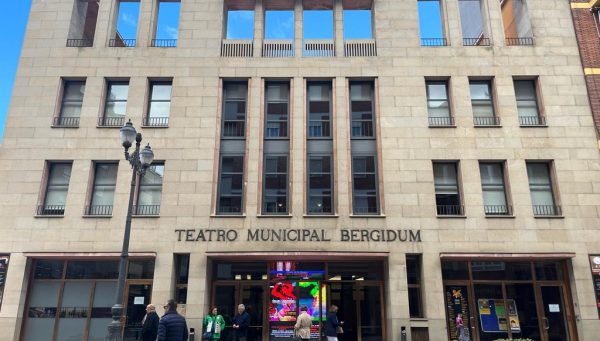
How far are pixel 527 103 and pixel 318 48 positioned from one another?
33.0 ft

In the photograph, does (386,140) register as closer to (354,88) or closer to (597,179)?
(354,88)

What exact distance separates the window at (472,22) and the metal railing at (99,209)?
62.9ft

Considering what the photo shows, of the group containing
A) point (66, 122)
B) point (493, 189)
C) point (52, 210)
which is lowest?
point (52, 210)

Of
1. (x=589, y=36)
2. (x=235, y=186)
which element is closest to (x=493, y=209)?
(x=589, y=36)

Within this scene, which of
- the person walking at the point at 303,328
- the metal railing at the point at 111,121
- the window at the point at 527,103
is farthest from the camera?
the window at the point at 527,103

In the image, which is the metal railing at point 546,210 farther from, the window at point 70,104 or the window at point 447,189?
the window at point 70,104

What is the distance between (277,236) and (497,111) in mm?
11344

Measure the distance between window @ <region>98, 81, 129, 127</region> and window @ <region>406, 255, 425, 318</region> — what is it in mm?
14125

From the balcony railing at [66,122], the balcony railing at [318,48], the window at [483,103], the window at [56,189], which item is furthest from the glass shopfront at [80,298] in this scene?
the window at [483,103]

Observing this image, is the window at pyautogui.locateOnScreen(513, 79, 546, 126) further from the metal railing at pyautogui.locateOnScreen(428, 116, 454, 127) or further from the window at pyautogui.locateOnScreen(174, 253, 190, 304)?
the window at pyautogui.locateOnScreen(174, 253, 190, 304)

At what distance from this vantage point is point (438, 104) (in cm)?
2042

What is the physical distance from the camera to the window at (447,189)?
18.9m

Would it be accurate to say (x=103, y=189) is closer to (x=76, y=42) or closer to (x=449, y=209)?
(x=76, y=42)

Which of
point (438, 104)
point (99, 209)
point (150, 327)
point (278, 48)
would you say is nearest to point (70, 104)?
point (99, 209)
